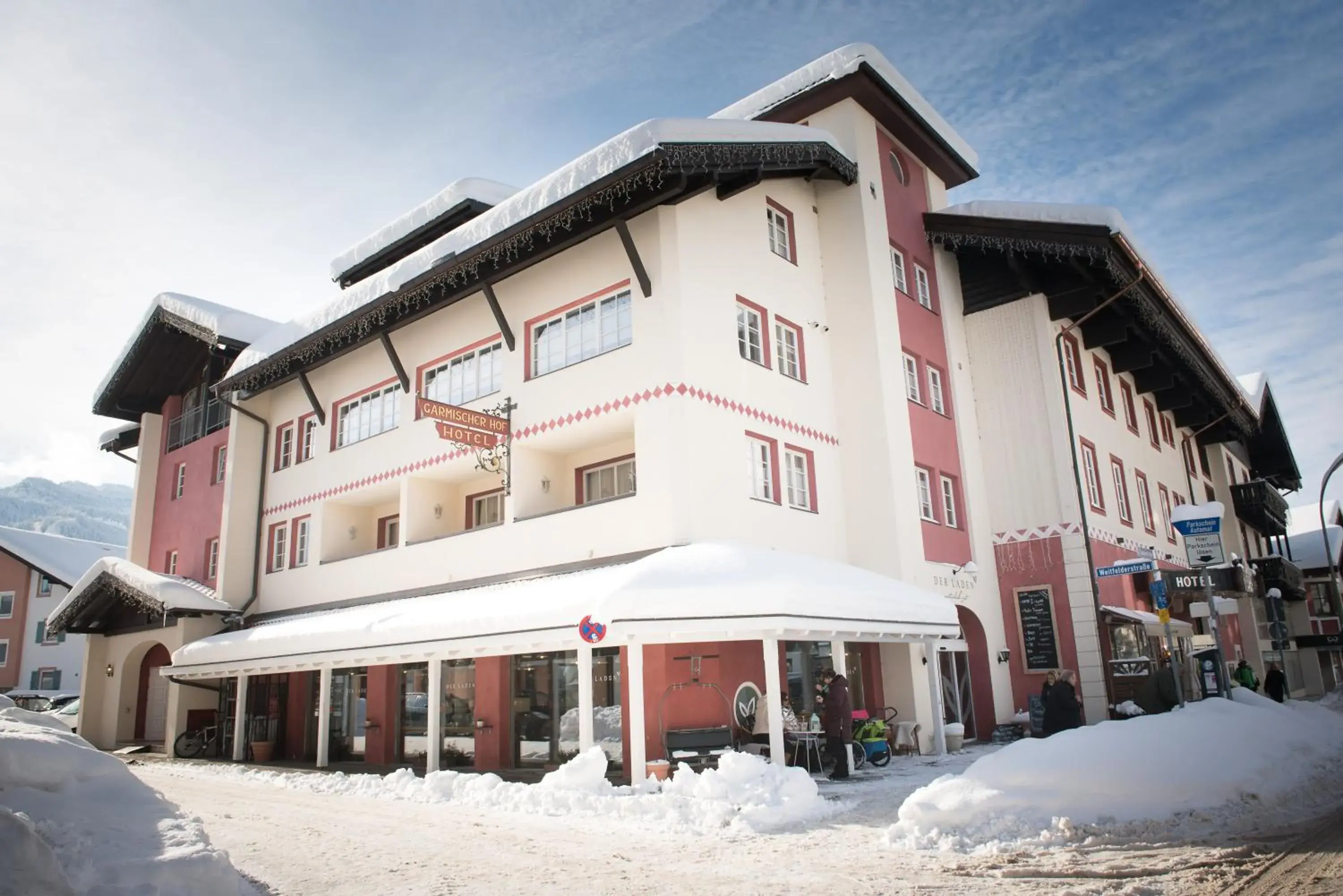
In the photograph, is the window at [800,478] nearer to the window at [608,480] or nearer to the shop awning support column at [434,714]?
the window at [608,480]

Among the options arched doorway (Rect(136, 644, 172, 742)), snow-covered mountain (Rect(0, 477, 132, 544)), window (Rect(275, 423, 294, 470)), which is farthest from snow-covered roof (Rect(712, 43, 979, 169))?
snow-covered mountain (Rect(0, 477, 132, 544))

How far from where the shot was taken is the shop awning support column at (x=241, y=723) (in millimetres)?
19719

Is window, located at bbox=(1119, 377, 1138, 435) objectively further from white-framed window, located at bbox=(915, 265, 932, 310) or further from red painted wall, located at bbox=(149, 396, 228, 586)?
red painted wall, located at bbox=(149, 396, 228, 586)

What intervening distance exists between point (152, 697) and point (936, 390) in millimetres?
21038

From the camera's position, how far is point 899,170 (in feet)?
67.0

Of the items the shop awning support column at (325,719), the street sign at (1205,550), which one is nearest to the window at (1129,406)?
the street sign at (1205,550)

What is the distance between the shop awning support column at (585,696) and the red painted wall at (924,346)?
774cm

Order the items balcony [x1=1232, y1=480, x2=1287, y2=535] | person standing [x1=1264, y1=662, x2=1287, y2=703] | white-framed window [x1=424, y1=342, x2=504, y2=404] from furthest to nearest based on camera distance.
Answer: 1. balcony [x1=1232, y1=480, x2=1287, y2=535]
2. person standing [x1=1264, y1=662, x2=1287, y2=703]
3. white-framed window [x1=424, y1=342, x2=504, y2=404]

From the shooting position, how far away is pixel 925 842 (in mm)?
7938

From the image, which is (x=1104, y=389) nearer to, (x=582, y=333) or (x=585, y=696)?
(x=582, y=333)

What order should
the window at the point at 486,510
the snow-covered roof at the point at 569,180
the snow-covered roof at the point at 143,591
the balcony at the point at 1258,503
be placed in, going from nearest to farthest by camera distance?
the snow-covered roof at the point at 569,180
the window at the point at 486,510
the snow-covered roof at the point at 143,591
the balcony at the point at 1258,503

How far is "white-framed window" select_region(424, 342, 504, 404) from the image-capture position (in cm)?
1756

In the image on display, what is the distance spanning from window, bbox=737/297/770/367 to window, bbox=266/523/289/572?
479 inches

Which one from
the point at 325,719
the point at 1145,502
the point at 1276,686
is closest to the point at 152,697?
the point at 325,719
